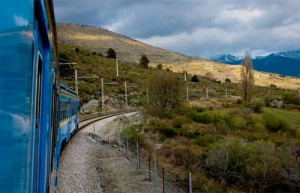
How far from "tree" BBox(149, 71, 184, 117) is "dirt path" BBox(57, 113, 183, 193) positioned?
19844 millimetres

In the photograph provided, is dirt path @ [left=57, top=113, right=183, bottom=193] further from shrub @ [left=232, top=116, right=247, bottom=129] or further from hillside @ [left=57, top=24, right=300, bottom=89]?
hillside @ [left=57, top=24, right=300, bottom=89]

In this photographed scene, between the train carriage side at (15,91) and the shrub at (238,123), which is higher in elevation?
the train carriage side at (15,91)

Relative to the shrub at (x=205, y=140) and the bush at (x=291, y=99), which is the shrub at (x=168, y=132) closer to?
the shrub at (x=205, y=140)

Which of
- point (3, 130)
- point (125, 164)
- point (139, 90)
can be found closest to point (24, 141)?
point (3, 130)

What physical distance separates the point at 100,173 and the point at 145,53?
161m

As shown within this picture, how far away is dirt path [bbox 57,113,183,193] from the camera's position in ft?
40.0

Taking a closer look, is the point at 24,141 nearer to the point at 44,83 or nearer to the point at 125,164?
the point at 44,83

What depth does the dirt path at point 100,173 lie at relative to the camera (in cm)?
1220

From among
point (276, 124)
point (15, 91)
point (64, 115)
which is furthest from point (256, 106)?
point (15, 91)

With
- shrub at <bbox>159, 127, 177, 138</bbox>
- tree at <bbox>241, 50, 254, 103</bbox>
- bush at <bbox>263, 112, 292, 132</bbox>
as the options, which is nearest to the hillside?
tree at <bbox>241, 50, 254, 103</bbox>

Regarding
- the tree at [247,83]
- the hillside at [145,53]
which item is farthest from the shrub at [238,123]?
the hillside at [145,53]

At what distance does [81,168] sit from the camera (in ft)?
49.3

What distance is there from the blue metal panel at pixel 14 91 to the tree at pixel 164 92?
3805 cm

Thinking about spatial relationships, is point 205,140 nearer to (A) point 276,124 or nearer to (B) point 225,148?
(B) point 225,148
